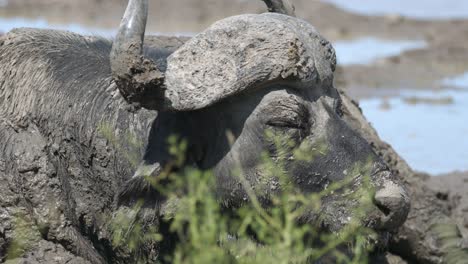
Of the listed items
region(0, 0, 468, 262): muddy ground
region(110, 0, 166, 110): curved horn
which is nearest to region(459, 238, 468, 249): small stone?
region(110, 0, 166, 110): curved horn

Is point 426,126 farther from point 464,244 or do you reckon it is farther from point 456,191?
point 464,244

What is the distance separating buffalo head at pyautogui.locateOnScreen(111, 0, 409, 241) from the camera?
18.4 ft

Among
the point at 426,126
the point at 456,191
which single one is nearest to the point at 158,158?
the point at 456,191

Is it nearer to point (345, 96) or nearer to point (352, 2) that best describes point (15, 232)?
point (345, 96)

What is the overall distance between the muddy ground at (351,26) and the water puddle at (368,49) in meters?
0.28

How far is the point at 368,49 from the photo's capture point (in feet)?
67.8

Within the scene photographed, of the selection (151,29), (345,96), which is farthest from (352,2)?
(345,96)

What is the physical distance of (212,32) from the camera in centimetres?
578

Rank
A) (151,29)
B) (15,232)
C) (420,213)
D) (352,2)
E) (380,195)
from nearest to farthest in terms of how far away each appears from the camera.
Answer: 1. (380,195)
2. (15,232)
3. (420,213)
4. (151,29)
5. (352,2)

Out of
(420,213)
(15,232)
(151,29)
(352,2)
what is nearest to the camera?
(15,232)

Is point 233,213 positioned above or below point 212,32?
below

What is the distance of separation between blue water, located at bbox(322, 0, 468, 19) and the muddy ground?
2.86ft

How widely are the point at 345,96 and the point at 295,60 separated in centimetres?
211

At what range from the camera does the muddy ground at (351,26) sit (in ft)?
56.9
